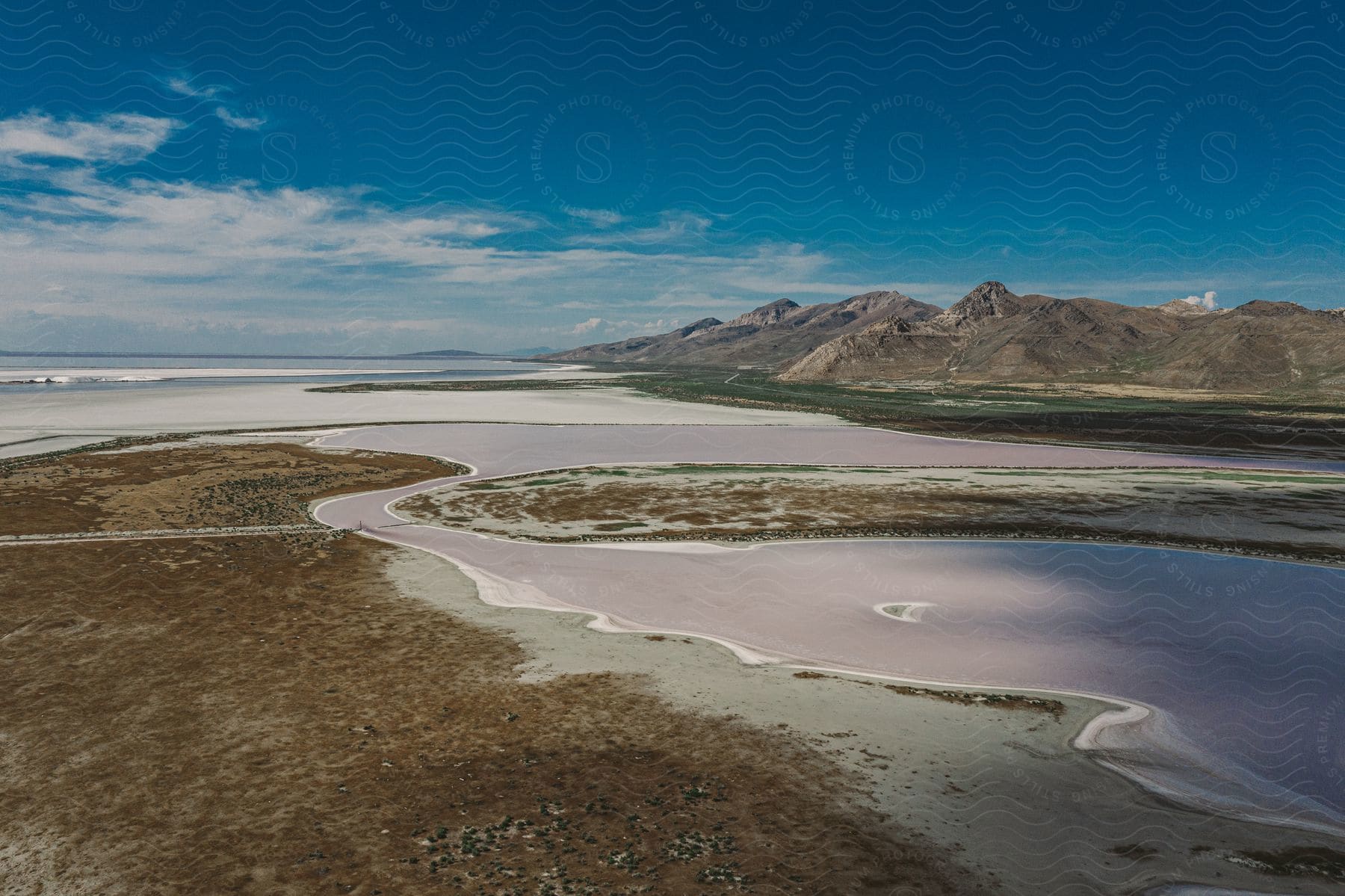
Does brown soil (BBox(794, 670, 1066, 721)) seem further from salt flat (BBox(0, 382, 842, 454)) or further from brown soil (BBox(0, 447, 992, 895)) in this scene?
salt flat (BBox(0, 382, 842, 454))

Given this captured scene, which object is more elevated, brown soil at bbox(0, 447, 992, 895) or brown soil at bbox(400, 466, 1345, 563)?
brown soil at bbox(400, 466, 1345, 563)

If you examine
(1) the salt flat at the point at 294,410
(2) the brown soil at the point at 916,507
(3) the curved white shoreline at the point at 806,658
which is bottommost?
(3) the curved white shoreline at the point at 806,658

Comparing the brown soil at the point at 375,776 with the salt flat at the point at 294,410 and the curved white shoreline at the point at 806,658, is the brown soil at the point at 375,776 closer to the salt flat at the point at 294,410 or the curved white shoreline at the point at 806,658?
the curved white shoreline at the point at 806,658

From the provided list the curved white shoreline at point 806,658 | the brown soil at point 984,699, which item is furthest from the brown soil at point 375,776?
the brown soil at point 984,699

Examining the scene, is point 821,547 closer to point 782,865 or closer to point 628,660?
point 628,660

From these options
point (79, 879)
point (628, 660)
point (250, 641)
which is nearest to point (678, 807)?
point (628, 660)

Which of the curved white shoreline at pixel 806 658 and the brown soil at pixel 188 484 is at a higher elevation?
the brown soil at pixel 188 484

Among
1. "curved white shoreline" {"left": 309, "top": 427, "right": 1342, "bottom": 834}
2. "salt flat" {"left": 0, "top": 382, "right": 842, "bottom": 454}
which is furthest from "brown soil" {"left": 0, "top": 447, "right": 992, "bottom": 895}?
"salt flat" {"left": 0, "top": 382, "right": 842, "bottom": 454}
